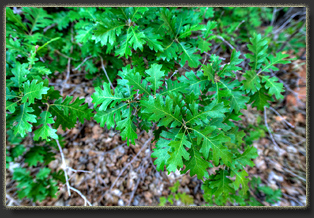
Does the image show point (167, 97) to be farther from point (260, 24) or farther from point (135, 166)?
point (260, 24)

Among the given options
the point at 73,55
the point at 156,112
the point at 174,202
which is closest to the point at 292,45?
the point at 156,112

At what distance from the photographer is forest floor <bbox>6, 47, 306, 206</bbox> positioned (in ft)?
10.1

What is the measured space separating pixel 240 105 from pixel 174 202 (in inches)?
86.9

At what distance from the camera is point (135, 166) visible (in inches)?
128

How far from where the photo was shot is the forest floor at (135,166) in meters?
3.09

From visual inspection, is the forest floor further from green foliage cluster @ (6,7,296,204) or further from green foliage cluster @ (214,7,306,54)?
green foliage cluster @ (6,7,296,204)

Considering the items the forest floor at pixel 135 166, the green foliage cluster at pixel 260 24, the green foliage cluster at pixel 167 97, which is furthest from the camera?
the green foliage cluster at pixel 260 24

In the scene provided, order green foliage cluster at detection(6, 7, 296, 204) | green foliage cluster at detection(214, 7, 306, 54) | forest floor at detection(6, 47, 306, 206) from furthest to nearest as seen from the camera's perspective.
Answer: green foliage cluster at detection(214, 7, 306, 54)
forest floor at detection(6, 47, 306, 206)
green foliage cluster at detection(6, 7, 296, 204)

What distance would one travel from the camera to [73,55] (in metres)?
2.96

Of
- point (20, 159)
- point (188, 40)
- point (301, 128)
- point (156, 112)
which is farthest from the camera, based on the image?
point (301, 128)

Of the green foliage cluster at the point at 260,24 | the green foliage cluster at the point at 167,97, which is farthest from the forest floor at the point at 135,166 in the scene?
the green foliage cluster at the point at 167,97

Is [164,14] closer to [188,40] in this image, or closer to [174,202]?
[188,40]

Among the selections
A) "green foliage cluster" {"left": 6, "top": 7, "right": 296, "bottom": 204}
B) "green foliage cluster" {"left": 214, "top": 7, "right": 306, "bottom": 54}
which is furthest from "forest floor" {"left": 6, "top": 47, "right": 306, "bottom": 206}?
"green foliage cluster" {"left": 6, "top": 7, "right": 296, "bottom": 204}

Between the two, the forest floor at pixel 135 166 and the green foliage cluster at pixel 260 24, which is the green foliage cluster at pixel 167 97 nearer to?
the forest floor at pixel 135 166
